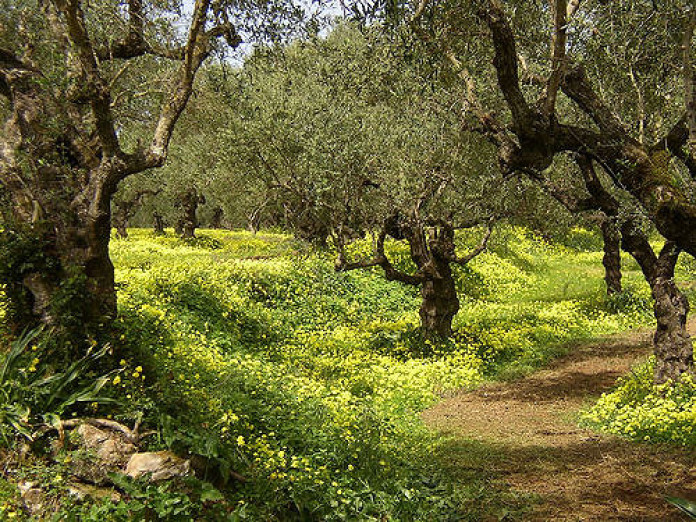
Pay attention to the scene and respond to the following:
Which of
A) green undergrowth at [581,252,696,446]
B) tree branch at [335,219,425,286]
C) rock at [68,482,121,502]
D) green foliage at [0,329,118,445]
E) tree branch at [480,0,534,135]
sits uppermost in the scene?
tree branch at [480,0,534,135]

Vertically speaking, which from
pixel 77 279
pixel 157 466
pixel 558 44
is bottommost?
pixel 157 466

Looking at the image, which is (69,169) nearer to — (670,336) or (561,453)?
(561,453)

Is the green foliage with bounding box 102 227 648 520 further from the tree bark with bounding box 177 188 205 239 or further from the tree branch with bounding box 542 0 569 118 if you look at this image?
the tree bark with bounding box 177 188 205 239

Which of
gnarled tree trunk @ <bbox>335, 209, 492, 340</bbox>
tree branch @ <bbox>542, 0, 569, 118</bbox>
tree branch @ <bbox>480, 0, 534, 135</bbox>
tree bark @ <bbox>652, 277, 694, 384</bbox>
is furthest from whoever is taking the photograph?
gnarled tree trunk @ <bbox>335, 209, 492, 340</bbox>

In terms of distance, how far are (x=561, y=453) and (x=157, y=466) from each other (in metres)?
7.17

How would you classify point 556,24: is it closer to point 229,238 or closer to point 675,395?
point 675,395

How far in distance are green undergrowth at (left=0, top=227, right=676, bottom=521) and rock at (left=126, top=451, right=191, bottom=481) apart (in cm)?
37

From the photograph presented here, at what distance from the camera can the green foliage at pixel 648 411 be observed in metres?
9.02

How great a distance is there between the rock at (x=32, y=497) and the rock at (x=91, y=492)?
0.26m

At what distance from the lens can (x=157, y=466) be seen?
5648 millimetres

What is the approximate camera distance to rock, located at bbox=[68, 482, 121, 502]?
206 inches

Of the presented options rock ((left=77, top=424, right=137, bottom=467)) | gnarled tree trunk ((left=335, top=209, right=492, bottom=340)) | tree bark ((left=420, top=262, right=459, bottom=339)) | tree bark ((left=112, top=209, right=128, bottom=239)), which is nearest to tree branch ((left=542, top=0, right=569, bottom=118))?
rock ((left=77, top=424, right=137, bottom=467))

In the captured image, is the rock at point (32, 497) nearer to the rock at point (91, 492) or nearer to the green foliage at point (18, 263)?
the rock at point (91, 492)

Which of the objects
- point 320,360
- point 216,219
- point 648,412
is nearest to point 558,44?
point 648,412
